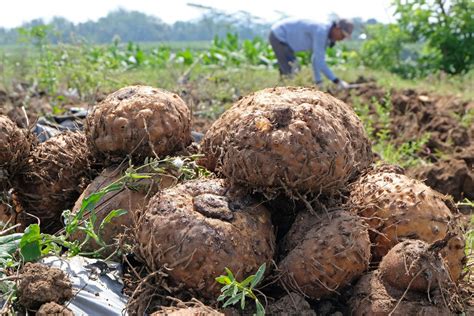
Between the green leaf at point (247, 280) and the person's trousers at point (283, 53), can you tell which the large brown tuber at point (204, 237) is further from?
the person's trousers at point (283, 53)

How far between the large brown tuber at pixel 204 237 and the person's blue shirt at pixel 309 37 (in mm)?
8760

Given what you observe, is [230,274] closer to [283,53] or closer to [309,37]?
[309,37]

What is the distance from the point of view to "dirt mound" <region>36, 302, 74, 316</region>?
2389 millimetres

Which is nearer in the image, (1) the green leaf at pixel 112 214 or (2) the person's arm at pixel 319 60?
(1) the green leaf at pixel 112 214

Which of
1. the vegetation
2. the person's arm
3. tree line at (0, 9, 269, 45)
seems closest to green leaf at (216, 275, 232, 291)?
the person's arm

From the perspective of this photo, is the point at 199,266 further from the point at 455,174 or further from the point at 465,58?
the point at 465,58

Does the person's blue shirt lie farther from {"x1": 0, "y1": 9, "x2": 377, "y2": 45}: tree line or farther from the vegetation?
{"x1": 0, "y1": 9, "x2": 377, "y2": 45}: tree line

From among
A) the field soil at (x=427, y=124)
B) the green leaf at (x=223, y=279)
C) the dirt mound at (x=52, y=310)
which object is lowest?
the field soil at (x=427, y=124)

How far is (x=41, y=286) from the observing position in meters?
2.46

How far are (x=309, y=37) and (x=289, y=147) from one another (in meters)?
10.2

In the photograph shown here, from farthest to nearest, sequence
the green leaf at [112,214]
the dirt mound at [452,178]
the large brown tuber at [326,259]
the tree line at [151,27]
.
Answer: the tree line at [151,27] → the dirt mound at [452,178] → the green leaf at [112,214] → the large brown tuber at [326,259]

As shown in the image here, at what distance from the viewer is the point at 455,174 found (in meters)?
6.12

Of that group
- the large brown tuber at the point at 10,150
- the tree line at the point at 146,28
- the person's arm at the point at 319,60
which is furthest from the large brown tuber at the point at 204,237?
the tree line at the point at 146,28

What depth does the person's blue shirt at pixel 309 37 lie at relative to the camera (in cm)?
1170
